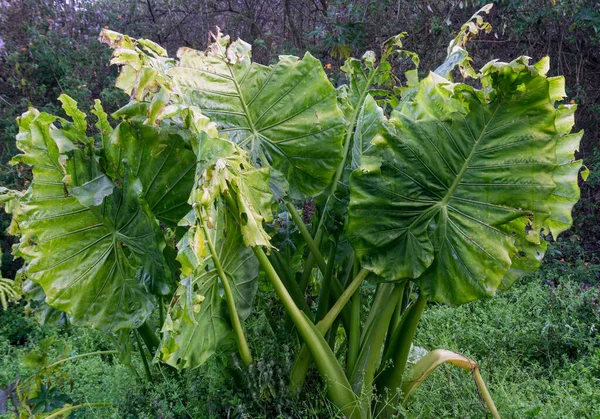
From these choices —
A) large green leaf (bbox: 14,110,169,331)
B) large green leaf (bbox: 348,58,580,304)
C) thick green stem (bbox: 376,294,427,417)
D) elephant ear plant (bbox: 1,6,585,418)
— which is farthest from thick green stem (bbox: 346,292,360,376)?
large green leaf (bbox: 14,110,169,331)

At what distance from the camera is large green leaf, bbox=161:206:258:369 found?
1306 millimetres

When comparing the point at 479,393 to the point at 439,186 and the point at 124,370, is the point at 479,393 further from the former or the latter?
the point at 124,370

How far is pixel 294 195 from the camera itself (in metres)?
2.04

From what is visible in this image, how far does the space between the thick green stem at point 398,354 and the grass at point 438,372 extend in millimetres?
117

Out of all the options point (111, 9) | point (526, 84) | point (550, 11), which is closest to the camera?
point (526, 84)

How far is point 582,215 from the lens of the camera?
15.8 feet

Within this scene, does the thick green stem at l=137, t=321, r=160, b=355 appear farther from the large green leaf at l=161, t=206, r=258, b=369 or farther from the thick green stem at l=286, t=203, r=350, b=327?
the thick green stem at l=286, t=203, r=350, b=327

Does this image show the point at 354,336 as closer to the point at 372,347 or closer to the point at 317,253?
the point at 372,347

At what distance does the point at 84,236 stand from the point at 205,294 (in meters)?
0.51

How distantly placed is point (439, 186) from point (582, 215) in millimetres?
3602

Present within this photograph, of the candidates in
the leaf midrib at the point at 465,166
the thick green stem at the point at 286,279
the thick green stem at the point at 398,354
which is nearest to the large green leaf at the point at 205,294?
the thick green stem at the point at 286,279

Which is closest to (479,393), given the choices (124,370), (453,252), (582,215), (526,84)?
(453,252)

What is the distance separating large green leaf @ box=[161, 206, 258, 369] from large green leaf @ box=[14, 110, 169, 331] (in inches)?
6.5

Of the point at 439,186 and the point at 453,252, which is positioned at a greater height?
the point at 439,186
